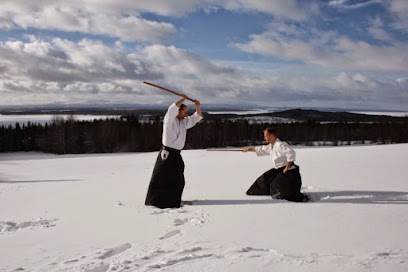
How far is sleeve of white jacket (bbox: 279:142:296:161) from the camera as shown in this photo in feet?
19.8

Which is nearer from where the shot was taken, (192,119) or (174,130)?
(174,130)

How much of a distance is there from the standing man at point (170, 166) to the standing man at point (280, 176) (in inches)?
56.9

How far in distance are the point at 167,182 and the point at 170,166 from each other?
0.87ft

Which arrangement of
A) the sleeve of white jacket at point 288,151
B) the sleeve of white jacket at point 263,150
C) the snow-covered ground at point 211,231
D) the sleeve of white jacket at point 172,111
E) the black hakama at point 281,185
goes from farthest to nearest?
the sleeve of white jacket at point 263,150 < the sleeve of white jacket at point 288,151 < the black hakama at point 281,185 < the sleeve of white jacket at point 172,111 < the snow-covered ground at point 211,231

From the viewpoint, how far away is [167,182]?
5762 millimetres

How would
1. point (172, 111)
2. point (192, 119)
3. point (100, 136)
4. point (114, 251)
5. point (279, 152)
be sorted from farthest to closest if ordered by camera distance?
point (100, 136) → point (279, 152) → point (192, 119) → point (172, 111) → point (114, 251)

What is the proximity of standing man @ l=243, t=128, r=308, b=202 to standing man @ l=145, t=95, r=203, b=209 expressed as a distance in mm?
1446

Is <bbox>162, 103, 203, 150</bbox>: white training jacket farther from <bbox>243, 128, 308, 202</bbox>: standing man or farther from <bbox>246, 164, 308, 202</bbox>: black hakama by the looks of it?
<bbox>246, 164, 308, 202</bbox>: black hakama

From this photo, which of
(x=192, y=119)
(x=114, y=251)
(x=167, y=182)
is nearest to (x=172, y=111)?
(x=192, y=119)

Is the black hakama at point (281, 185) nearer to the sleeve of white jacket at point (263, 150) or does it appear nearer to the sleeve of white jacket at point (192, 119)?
the sleeve of white jacket at point (263, 150)

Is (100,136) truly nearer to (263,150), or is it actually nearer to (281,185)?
(263,150)

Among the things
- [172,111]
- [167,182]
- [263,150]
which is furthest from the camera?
[263,150]

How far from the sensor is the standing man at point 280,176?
5.94 metres

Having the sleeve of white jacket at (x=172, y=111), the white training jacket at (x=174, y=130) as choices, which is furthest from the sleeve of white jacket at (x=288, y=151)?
the sleeve of white jacket at (x=172, y=111)
